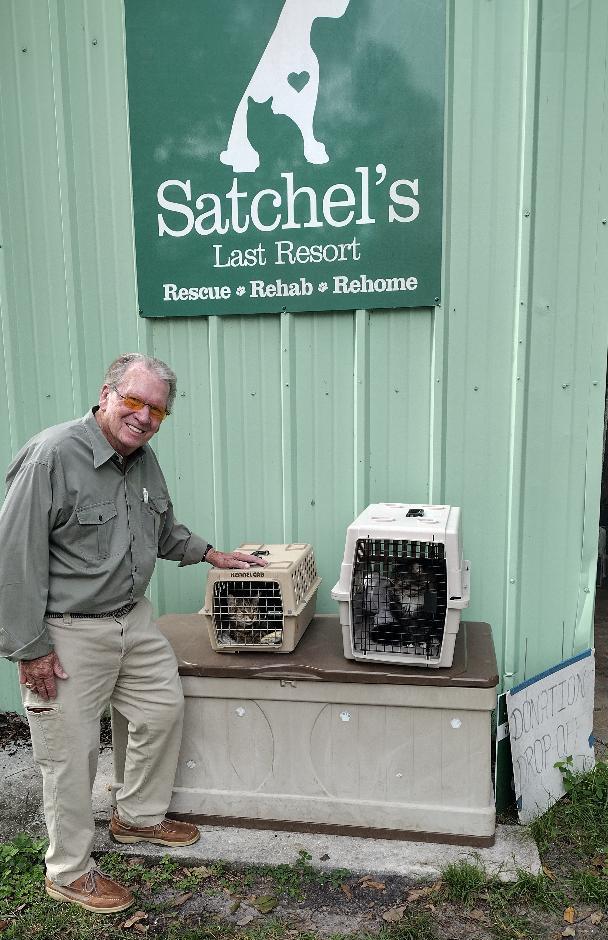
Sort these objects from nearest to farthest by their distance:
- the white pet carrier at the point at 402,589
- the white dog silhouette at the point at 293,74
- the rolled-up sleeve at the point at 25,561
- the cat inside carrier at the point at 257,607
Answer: the rolled-up sleeve at the point at 25,561 < the white pet carrier at the point at 402,589 < the cat inside carrier at the point at 257,607 < the white dog silhouette at the point at 293,74

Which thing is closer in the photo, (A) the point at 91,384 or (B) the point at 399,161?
(B) the point at 399,161

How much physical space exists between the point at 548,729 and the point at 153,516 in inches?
83.3

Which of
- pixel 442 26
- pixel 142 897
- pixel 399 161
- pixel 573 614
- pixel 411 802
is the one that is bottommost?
pixel 142 897

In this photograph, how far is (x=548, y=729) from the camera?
3.28 metres

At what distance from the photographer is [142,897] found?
277 centimetres

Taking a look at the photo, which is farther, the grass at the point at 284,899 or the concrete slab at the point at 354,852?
the concrete slab at the point at 354,852

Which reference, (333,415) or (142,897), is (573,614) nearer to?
(333,415)

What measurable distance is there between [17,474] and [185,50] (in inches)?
91.9

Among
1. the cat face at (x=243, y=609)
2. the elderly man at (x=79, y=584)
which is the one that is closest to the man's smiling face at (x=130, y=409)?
the elderly man at (x=79, y=584)

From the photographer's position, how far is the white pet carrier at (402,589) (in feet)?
9.29

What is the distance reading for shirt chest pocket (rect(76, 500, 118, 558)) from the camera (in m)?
2.66

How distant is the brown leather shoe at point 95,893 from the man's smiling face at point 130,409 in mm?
1738

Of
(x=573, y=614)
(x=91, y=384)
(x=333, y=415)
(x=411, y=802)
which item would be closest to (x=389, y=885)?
(x=411, y=802)

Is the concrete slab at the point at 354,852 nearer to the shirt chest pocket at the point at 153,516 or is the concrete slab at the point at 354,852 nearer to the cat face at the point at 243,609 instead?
the cat face at the point at 243,609
